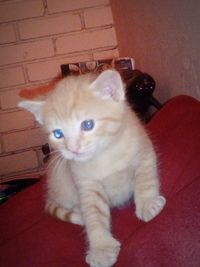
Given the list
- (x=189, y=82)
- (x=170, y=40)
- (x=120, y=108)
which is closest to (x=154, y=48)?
(x=170, y=40)

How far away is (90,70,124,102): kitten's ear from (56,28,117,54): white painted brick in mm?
1017

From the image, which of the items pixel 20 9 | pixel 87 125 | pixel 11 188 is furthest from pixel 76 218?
pixel 20 9

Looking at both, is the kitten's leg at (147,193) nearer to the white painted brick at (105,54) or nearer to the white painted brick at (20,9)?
the white painted brick at (105,54)

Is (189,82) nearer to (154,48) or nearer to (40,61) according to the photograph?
(154,48)

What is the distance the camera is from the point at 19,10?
5.81 feet

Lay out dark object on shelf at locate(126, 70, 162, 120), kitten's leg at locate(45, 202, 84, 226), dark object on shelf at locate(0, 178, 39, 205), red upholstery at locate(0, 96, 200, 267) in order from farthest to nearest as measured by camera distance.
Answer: dark object on shelf at locate(0, 178, 39, 205)
dark object on shelf at locate(126, 70, 162, 120)
kitten's leg at locate(45, 202, 84, 226)
red upholstery at locate(0, 96, 200, 267)

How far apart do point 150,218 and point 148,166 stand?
19 centimetres

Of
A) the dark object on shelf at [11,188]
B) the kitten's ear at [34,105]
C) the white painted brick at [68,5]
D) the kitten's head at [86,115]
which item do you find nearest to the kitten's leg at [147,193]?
the kitten's head at [86,115]

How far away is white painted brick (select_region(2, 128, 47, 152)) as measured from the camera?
188cm

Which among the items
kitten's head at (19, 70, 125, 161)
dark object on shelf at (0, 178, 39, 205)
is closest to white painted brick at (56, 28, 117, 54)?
dark object on shelf at (0, 178, 39, 205)

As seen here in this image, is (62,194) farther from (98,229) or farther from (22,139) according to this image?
(22,139)

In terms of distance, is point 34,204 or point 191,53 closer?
point 191,53

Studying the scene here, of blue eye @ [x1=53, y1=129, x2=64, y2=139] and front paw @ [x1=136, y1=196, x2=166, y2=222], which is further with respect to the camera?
blue eye @ [x1=53, y1=129, x2=64, y2=139]

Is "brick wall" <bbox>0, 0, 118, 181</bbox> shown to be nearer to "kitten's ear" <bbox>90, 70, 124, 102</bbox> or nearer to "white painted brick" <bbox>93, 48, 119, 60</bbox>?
"white painted brick" <bbox>93, 48, 119, 60</bbox>
